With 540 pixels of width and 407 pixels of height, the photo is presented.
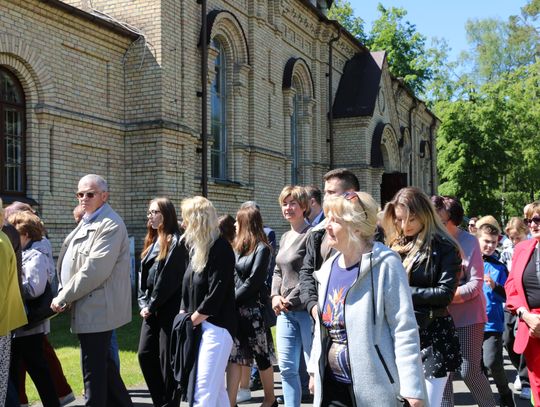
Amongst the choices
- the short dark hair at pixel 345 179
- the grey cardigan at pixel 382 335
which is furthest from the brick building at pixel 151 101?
the grey cardigan at pixel 382 335

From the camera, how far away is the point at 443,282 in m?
3.93

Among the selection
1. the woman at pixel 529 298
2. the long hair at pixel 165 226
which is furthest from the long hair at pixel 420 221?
the long hair at pixel 165 226

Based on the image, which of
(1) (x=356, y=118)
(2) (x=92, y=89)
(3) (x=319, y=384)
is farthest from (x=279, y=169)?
(3) (x=319, y=384)

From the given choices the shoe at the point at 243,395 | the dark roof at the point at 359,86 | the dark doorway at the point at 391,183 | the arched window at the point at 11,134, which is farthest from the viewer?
the dark doorway at the point at 391,183

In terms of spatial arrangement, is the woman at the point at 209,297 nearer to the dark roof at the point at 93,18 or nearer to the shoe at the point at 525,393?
the shoe at the point at 525,393

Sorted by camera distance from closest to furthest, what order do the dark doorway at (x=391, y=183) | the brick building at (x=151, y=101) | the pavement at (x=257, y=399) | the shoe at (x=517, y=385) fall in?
the pavement at (x=257, y=399)
the shoe at (x=517, y=385)
the brick building at (x=151, y=101)
the dark doorway at (x=391, y=183)

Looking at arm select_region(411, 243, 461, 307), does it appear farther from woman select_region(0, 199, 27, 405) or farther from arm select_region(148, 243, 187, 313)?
woman select_region(0, 199, 27, 405)

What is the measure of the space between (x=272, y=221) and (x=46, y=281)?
12988 millimetres

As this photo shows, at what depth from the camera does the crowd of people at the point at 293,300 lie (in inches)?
120

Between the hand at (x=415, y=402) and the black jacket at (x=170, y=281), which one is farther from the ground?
the black jacket at (x=170, y=281)

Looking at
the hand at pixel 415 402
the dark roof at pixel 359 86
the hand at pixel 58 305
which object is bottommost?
the hand at pixel 415 402

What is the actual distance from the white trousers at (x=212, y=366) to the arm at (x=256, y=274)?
969 millimetres

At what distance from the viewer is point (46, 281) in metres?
5.38

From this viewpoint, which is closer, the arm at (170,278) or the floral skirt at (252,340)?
the arm at (170,278)
